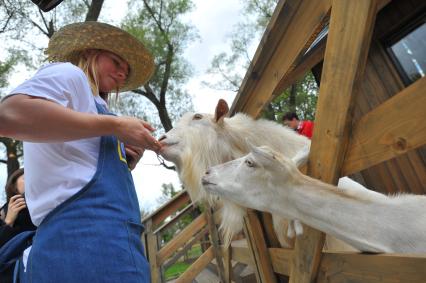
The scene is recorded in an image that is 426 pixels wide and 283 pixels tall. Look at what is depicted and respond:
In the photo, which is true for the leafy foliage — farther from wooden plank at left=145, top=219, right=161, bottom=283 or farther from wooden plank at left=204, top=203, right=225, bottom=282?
wooden plank at left=145, top=219, right=161, bottom=283

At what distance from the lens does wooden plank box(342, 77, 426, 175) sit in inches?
44.7

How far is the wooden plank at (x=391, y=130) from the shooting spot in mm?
1135

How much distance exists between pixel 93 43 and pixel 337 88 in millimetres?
1233

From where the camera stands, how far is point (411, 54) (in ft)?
12.0

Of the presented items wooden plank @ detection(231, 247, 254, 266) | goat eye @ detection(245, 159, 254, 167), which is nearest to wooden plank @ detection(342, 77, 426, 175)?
goat eye @ detection(245, 159, 254, 167)

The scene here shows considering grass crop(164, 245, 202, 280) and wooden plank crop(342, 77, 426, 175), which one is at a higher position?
A: wooden plank crop(342, 77, 426, 175)

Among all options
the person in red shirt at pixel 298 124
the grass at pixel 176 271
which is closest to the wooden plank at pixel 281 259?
the person in red shirt at pixel 298 124

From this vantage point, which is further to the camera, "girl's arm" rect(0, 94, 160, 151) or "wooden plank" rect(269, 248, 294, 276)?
"wooden plank" rect(269, 248, 294, 276)

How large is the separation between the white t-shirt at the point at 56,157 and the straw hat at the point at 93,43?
52 cm

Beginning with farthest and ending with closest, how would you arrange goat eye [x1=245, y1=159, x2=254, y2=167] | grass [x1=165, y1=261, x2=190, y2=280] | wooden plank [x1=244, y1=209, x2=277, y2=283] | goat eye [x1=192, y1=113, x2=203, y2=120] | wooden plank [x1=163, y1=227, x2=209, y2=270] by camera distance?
grass [x1=165, y1=261, x2=190, y2=280] < wooden plank [x1=163, y1=227, x2=209, y2=270] < goat eye [x1=192, y1=113, x2=203, y2=120] < wooden plank [x1=244, y1=209, x2=277, y2=283] < goat eye [x1=245, y1=159, x2=254, y2=167]

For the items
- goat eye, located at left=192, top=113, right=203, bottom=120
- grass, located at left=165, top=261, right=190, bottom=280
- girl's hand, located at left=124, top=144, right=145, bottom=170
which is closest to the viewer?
girl's hand, located at left=124, top=144, right=145, bottom=170

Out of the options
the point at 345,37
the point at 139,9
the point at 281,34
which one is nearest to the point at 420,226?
the point at 345,37

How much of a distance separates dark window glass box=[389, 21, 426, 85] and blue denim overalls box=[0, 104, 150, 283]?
3463mm

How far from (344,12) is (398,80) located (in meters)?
2.81
